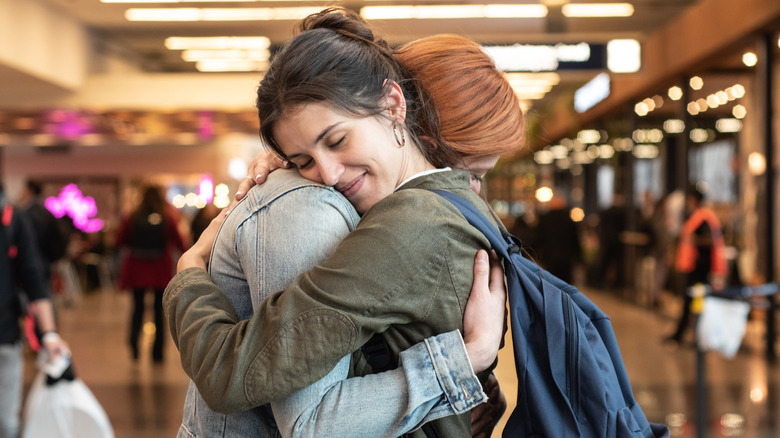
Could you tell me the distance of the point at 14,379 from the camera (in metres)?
3.22

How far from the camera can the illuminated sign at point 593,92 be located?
26.3ft

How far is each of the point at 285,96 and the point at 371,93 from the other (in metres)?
0.13

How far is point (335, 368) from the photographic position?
108cm

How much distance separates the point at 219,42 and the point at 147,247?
4.15m

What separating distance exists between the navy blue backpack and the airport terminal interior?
3.20 m

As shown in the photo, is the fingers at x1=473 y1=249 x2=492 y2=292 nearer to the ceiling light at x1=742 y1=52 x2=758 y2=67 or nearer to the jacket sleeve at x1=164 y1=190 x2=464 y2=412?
the jacket sleeve at x1=164 y1=190 x2=464 y2=412

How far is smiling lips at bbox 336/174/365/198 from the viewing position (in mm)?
1223

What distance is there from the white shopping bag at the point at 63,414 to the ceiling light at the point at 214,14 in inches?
249

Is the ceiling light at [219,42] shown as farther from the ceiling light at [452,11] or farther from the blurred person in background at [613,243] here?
the blurred person in background at [613,243]

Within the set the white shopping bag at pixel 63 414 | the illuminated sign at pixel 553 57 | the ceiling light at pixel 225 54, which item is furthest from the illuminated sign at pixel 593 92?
the white shopping bag at pixel 63 414

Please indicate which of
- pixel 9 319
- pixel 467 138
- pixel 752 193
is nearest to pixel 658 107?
pixel 752 193

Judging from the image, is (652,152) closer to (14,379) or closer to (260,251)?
(14,379)

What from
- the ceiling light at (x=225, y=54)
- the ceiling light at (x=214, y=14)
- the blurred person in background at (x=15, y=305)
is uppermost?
the ceiling light at (x=214, y=14)

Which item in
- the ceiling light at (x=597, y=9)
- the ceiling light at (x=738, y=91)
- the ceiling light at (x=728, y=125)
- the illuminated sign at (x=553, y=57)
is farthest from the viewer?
the ceiling light at (x=597, y=9)
